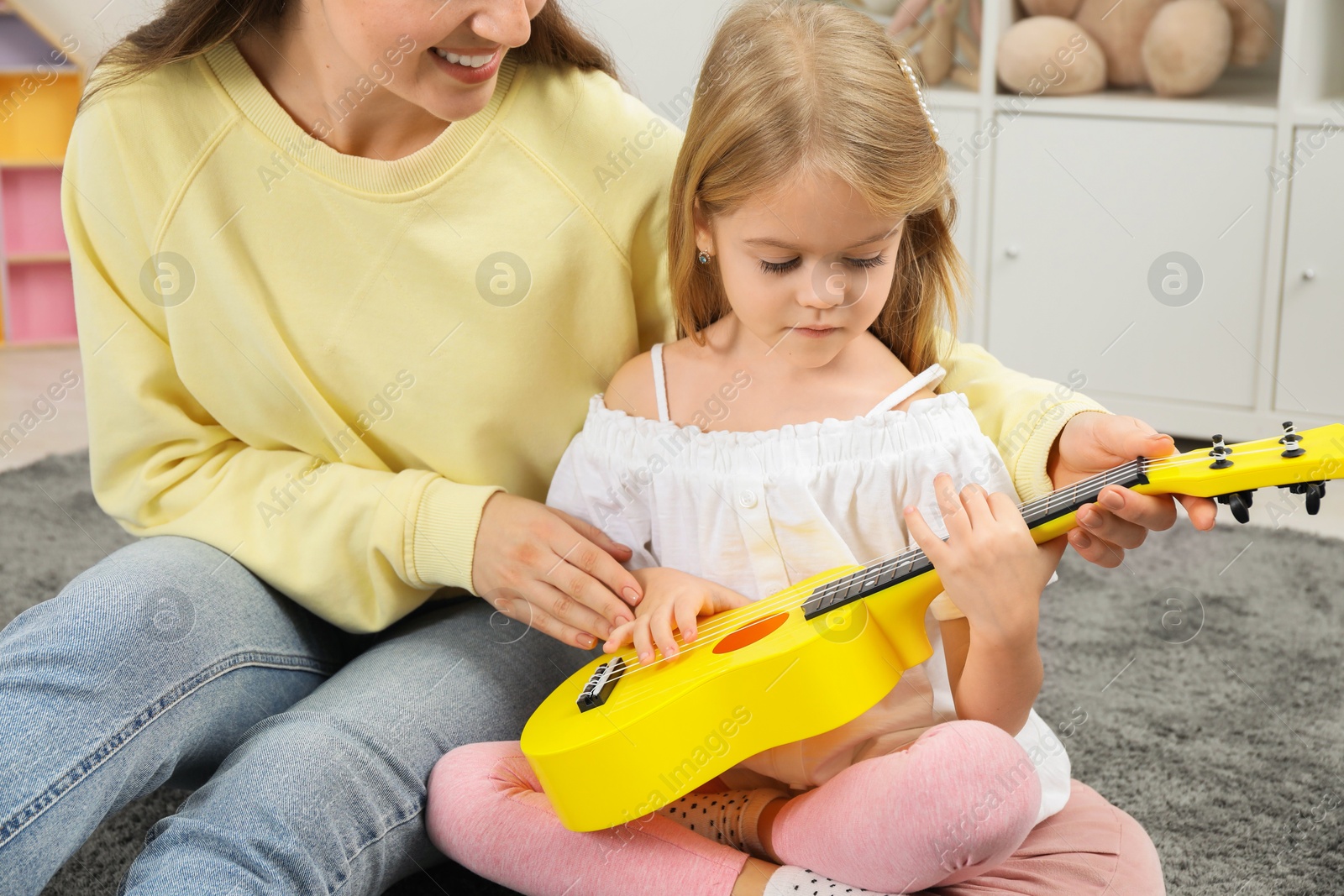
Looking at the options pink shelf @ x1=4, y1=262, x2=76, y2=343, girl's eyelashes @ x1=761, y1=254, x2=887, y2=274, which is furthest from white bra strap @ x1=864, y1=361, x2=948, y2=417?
pink shelf @ x1=4, y1=262, x2=76, y2=343

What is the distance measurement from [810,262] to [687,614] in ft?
0.90

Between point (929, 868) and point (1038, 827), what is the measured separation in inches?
6.9

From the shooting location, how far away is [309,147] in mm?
1019

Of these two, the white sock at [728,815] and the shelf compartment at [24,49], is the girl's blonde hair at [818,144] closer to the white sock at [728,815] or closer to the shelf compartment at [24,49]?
the white sock at [728,815]

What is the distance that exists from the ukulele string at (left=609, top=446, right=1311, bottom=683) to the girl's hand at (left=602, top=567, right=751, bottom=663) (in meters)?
0.01

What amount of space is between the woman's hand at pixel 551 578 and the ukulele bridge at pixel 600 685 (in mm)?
26

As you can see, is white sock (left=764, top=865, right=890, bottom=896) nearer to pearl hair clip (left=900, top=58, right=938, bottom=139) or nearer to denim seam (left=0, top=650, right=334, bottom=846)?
denim seam (left=0, top=650, right=334, bottom=846)

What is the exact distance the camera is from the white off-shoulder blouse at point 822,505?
942mm

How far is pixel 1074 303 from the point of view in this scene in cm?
219

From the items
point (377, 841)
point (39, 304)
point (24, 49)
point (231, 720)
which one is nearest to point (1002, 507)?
point (377, 841)

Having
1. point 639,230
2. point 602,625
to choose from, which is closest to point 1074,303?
Answer: point 639,230

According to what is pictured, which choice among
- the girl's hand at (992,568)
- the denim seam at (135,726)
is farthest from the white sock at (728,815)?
the denim seam at (135,726)

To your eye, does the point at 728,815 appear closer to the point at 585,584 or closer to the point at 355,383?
the point at 585,584

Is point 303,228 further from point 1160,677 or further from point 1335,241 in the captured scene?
point 1335,241
